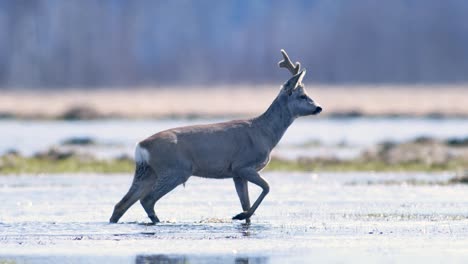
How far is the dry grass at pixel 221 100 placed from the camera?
77750 mm

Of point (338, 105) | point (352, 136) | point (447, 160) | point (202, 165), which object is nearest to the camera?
point (202, 165)

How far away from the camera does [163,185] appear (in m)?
22.0

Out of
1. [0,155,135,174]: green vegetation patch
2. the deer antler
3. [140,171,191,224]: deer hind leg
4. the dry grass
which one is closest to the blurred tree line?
the dry grass

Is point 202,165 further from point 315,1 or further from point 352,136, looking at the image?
point 315,1

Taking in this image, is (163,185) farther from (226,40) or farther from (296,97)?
(226,40)

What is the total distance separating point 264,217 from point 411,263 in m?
6.27

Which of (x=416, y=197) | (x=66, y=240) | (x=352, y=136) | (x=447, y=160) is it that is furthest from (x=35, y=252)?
(x=352, y=136)

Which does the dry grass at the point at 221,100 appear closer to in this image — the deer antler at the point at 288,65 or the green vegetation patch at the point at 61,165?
the green vegetation patch at the point at 61,165

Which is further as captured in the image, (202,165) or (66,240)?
(202,165)

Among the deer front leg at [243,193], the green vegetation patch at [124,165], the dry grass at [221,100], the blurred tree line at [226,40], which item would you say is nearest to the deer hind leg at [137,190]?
the deer front leg at [243,193]

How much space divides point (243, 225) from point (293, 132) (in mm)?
35582

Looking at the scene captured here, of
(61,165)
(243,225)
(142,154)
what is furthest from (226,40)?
(243,225)

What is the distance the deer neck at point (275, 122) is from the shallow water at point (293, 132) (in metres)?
15.8

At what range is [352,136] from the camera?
52312 millimetres
